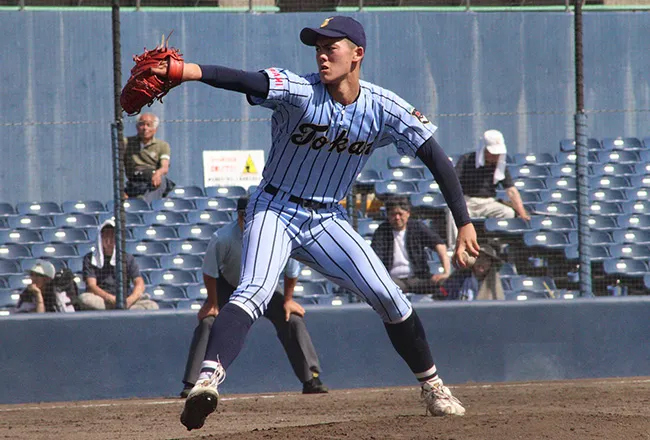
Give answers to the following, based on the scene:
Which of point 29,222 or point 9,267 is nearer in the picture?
point 9,267

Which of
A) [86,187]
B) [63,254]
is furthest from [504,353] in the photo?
[86,187]

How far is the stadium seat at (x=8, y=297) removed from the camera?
9.52 metres

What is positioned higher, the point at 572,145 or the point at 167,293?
the point at 572,145

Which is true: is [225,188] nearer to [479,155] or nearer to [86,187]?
[86,187]

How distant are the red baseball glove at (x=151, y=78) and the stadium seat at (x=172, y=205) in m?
6.03

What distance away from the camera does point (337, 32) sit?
17.6ft

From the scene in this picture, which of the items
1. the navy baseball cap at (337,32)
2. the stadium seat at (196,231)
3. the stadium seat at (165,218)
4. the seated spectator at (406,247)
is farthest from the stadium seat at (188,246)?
the navy baseball cap at (337,32)

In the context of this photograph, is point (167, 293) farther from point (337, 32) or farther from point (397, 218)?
point (337, 32)

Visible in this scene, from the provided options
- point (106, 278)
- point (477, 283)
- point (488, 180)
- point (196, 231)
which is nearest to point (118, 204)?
point (106, 278)

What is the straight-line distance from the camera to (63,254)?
1000 centimetres

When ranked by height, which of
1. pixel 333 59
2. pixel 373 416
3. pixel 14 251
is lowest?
pixel 373 416

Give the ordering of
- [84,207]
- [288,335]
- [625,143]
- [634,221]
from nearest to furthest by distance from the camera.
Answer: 1. [288,335]
2. [634,221]
3. [84,207]
4. [625,143]

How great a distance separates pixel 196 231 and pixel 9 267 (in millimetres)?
2046

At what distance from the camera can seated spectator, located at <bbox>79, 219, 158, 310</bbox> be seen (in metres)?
9.34
